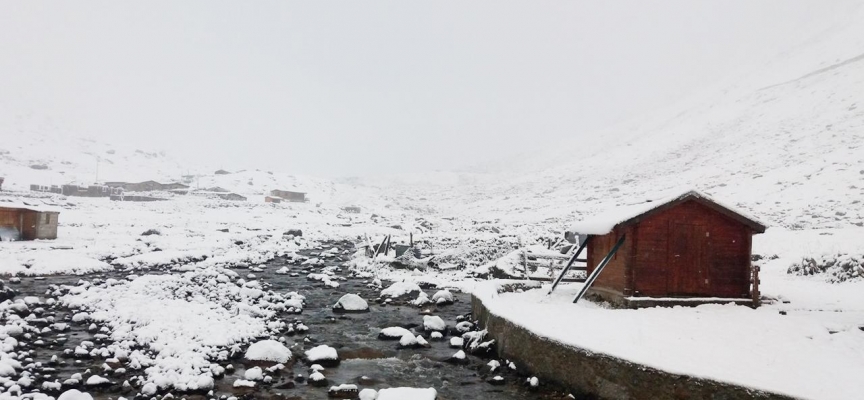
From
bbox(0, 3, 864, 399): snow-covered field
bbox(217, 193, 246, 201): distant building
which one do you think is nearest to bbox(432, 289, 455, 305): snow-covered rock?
bbox(0, 3, 864, 399): snow-covered field

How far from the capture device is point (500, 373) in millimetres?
10695

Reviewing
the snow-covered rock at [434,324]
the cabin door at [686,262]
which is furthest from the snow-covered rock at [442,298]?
the cabin door at [686,262]

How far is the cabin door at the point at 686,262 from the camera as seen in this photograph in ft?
43.0

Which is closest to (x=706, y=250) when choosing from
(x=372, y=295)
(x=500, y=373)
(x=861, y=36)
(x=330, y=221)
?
(x=500, y=373)

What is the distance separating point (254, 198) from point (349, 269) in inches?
2437

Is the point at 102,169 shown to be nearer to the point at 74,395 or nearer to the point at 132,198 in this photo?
the point at 132,198

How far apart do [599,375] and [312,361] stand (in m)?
6.33

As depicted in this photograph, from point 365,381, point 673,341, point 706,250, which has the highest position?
point 706,250

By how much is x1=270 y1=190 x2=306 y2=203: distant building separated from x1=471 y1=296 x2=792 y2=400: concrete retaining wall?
76.8 m

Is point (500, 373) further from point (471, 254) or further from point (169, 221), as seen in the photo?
point (169, 221)

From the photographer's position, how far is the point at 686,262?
517 inches

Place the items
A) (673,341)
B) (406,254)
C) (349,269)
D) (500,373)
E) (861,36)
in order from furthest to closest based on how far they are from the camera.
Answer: (861,36) < (406,254) < (349,269) < (500,373) < (673,341)

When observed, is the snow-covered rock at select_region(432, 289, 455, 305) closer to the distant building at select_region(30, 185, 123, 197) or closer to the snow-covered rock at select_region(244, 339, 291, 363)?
the snow-covered rock at select_region(244, 339, 291, 363)

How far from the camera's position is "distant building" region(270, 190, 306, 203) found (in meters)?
83.1
